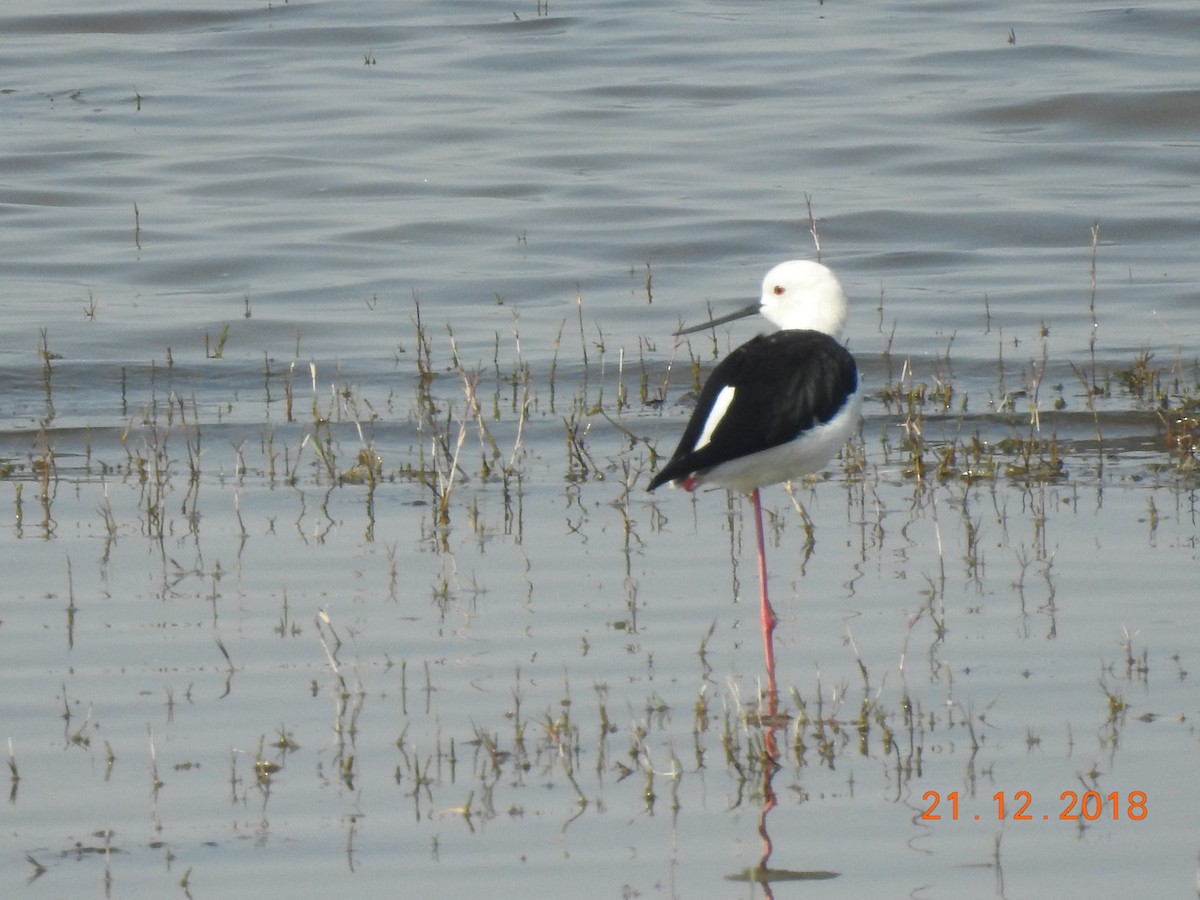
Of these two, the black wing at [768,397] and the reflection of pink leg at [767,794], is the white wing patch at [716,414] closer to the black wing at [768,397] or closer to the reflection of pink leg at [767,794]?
the black wing at [768,397]

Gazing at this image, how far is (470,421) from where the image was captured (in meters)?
10.3

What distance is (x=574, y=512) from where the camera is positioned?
8242mm

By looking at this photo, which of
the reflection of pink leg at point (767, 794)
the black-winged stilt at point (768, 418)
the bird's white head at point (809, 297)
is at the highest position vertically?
the bird's white head at point (809, 297)

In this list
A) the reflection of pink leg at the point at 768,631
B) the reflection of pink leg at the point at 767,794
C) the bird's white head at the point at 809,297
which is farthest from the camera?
the bird's white head at the point at 809,297

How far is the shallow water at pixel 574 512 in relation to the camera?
5.01 metres

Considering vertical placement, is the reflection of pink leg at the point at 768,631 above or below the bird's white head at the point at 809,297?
below

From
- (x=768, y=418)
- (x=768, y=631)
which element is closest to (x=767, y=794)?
(x=768, y=631)

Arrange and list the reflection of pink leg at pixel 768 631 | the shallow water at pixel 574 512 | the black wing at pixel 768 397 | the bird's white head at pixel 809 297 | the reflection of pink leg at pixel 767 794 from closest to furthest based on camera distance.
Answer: the reflection of pink leg at pixel 767 794, the shallow water at pixel 574 512, the reflection of pink leg at pixel 768 631, the black wing at pixel 768 397, the bird's white head at pixel 809 297

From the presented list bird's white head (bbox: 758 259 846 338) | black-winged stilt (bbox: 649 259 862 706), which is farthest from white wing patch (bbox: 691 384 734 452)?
bird's white head (bbox: 758 259 846 338)

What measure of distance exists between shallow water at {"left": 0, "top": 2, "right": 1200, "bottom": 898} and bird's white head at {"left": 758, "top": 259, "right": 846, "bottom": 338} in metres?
0.83

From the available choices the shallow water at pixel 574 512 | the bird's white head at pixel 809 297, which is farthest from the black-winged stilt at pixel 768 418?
the shallow water at pixel 574 512

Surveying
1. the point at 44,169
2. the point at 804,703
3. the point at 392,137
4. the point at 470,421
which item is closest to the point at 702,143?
the point at 392,137

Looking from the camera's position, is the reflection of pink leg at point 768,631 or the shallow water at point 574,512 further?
the reflection of pink leg at point 768,631

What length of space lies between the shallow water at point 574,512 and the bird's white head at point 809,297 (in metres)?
0.83
